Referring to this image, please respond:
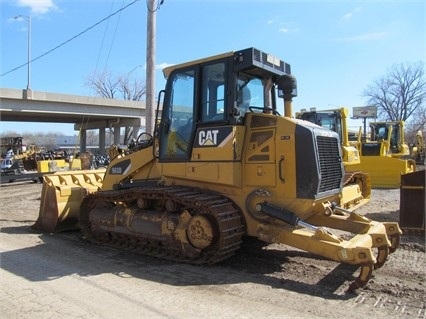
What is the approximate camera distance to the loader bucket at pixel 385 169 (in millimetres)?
16672

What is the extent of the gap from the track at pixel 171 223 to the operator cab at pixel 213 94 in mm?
738

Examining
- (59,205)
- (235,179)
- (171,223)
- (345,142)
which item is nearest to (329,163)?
(235,179)

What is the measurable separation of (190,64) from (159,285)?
10.7 feet

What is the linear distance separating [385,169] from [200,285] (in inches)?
549

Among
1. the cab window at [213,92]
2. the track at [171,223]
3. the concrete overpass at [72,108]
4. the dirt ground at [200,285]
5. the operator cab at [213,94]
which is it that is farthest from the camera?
the concrete overpass at [72,108]

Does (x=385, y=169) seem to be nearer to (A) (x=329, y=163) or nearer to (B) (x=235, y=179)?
(A) (x=329, y=163)

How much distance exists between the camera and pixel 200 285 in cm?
508

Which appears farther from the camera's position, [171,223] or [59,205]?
[59,205]

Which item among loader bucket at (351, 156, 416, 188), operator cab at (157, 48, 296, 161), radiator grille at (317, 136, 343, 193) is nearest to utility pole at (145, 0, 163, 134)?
operator cab at (157, 48, 296, 161)

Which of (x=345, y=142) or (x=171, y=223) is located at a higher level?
(x=345, y=142)

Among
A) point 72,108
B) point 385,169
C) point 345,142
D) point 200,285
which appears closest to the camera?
point 200,285

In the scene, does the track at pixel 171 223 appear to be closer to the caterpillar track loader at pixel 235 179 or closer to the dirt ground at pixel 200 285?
the caterpillar track loader at pixel 235 179

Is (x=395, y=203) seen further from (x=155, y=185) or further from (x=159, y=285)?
(x=159, y=285)

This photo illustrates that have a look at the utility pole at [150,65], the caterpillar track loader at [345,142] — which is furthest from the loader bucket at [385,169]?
the utility pole at [150,65]
